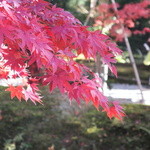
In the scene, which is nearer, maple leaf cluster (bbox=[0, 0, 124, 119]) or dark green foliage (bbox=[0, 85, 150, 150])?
maple leaf cluster (bbox=[0, 0, 124, 119])

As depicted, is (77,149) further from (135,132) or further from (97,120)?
(135,132)

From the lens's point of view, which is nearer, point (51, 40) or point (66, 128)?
point (51, 40)

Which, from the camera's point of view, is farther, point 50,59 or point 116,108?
point 116,108

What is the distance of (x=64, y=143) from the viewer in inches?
176

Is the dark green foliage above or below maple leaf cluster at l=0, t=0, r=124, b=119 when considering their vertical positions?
below

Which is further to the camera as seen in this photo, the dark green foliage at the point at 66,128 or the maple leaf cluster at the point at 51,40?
the dark green foliage at the point at 66,128

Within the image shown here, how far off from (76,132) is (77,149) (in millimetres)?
317

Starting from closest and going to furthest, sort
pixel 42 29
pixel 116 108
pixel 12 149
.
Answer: pixel 42 29 < pixel 116 108 < pixel 12 149

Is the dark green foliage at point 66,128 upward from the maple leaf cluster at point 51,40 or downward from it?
downward

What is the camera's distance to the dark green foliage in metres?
4.41

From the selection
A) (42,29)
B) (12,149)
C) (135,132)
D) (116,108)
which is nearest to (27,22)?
(42,29)

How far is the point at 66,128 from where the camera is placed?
467 cm

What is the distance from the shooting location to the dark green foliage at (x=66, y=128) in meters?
4.41

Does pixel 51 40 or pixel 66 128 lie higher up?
pixel 51 40
